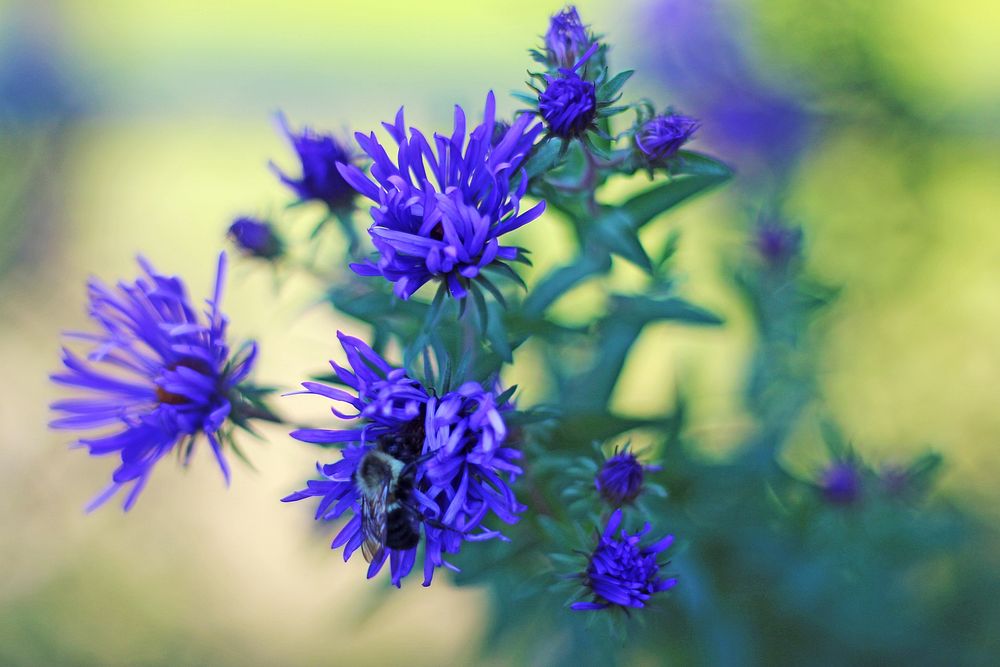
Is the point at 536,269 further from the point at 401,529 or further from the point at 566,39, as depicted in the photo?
the point at 401,529

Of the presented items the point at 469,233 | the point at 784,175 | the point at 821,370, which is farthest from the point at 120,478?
the point at 784,175

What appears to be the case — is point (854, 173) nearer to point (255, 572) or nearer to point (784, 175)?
point (784, 175)

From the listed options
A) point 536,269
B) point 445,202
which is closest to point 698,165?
point 445,202

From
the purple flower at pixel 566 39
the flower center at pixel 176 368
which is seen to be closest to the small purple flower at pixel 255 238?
the flower center at pixel 176 368

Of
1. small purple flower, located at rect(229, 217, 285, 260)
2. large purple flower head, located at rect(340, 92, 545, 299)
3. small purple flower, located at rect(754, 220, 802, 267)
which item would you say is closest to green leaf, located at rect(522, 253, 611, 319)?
large purple flower head, located at rect(340, 92, 545, 299)

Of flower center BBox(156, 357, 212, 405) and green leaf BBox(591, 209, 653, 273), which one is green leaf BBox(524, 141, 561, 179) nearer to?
green leaf BBox(591, 209, 653, 273)
